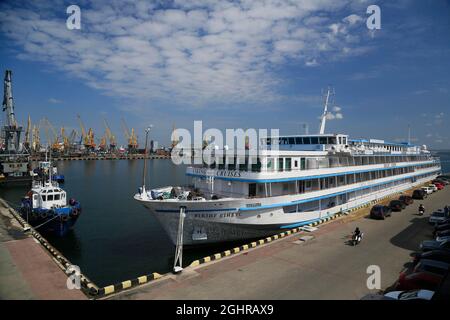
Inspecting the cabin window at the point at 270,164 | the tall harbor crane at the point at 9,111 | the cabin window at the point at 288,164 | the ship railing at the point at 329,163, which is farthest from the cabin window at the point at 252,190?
the tall harbor crane at the point at 9,111

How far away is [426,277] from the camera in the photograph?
1055cm

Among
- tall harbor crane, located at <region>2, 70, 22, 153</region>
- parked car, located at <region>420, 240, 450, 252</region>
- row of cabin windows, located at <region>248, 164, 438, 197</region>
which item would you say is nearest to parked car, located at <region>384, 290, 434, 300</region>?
parked car, located at <region>420, 240, 450, 252</region>

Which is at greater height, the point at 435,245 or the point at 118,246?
the point at 435,245

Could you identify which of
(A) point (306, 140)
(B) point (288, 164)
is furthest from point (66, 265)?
(A) point (306, 140)

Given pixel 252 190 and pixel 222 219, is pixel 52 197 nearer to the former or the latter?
pixel 222 219

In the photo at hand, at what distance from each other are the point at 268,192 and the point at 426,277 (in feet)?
33.7

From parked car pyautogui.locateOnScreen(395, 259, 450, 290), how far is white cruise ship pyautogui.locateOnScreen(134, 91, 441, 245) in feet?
29.2

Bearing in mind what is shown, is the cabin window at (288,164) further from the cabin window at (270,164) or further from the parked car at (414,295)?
the parked car at (414,295)

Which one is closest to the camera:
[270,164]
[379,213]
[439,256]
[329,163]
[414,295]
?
[414,295]

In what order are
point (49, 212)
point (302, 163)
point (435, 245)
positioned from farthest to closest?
point (49, 212) → point (302, 163) → point (435, 245)

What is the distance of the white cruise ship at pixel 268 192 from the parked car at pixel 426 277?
29.2 ft

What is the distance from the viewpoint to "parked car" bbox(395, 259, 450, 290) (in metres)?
10.3
